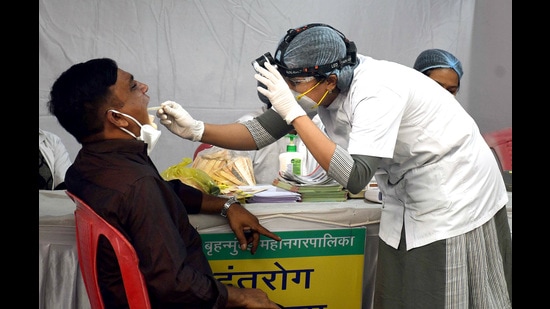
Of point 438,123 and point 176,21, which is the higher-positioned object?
point 176,21

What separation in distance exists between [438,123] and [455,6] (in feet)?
7.72

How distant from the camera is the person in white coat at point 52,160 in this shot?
2.88 meters

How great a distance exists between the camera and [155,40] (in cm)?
343

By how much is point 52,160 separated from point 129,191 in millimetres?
1610

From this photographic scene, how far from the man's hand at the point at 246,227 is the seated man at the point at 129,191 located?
329mm

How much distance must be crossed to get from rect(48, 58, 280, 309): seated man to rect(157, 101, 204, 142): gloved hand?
0.76 feet

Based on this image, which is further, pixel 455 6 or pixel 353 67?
pixel 455 6

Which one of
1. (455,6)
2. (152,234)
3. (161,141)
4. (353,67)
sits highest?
(455,6)

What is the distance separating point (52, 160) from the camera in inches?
119

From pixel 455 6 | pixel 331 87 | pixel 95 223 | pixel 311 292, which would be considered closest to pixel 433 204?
pixel 331 87

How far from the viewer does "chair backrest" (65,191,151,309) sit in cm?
155

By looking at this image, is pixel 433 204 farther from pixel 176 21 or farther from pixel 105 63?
pixel 176 21

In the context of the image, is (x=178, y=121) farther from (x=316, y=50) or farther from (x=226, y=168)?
(x=226, y=168)

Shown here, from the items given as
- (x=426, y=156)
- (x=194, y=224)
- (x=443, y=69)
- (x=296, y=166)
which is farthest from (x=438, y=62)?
(x=194, y=224)
